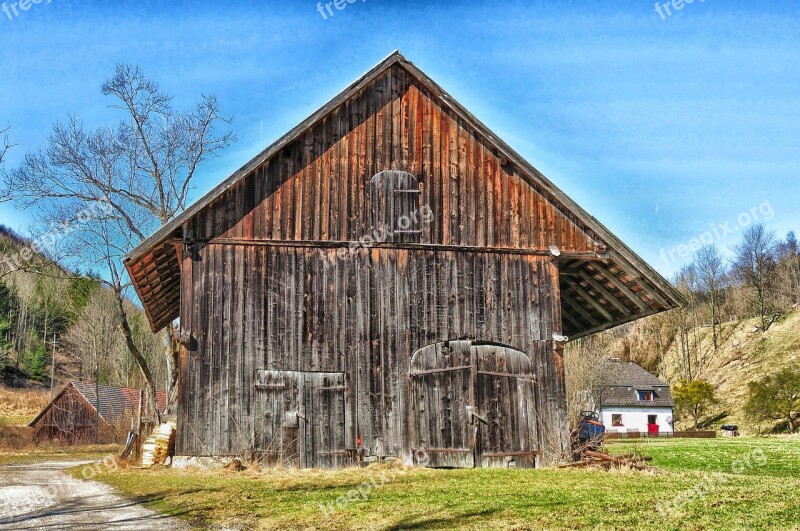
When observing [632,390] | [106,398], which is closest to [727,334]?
[632,390]

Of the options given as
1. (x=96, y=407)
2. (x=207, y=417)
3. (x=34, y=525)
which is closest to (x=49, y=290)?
(x=96, y=407)

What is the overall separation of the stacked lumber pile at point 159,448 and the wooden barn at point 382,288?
98cm

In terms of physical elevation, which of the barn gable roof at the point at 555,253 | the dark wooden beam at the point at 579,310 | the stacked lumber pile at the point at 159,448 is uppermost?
the barn gable roof at the point at 555,253

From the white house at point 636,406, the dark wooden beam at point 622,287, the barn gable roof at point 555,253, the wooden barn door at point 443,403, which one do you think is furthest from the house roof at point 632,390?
the wooden barn door at point 443,403

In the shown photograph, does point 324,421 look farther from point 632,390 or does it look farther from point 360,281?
point 632,390

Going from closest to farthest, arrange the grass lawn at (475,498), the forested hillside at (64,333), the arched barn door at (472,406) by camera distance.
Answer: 1. the grass lawn at (475,498)
2. the arched barn door at (472,406)
3. the forested hillside at (64,333)

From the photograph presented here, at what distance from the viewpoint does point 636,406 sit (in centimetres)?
8144

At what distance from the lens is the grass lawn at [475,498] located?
31.8ft

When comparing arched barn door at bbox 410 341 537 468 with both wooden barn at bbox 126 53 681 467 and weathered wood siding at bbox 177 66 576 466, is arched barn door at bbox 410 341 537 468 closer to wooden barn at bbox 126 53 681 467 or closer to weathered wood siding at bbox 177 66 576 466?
wooden barn at bbox 126 53 681 467

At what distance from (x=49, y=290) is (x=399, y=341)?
299 ft

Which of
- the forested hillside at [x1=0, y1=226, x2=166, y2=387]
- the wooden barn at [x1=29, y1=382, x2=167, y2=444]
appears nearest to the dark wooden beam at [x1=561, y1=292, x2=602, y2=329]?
the wooden barn at [x1=29, y1=382, x2=167, y2=444]

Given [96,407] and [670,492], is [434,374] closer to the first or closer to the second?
[670,492]

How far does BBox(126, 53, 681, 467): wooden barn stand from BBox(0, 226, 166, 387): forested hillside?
136ft

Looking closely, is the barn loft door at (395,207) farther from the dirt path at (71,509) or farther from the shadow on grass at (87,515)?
the dirt path at (71,509)
